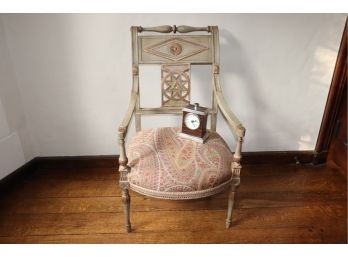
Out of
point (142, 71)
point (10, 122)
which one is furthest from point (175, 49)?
point (10, 122)

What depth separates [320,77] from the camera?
2.14 m

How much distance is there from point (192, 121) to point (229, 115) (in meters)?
0.21

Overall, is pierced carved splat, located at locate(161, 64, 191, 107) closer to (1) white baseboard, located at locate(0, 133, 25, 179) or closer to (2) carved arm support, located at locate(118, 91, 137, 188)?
(2) carved arm support, located at locate(118, 91, 137, 188)

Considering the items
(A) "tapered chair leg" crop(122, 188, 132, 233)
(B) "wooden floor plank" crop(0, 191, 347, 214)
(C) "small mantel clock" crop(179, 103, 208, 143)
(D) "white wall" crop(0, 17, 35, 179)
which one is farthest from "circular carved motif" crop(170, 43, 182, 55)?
(D) "white wall" crop(0, 17, 35, 179)

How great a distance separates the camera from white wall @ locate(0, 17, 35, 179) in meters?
1.96

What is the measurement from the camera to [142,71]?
2047 millimetres

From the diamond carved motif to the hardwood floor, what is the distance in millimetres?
1004

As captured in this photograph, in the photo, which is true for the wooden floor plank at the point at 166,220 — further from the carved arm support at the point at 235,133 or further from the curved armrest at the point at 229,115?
the curved armrest at the point at 229,115

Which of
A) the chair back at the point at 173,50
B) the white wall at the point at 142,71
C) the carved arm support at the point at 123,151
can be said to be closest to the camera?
the carved arm support at the point at 123,151

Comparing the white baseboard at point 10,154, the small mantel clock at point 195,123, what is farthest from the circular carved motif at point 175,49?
the white baseboard at point 10,154

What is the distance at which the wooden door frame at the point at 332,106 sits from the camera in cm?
205

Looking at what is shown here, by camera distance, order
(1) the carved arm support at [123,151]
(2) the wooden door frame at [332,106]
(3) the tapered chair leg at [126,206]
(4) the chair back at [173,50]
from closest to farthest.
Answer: (1) the carved arm support at [123,151] → (3) the tapered chair leg at [126,206] → (4) the chair back at [173,50] → (2) the wooden door frame at [332,106]

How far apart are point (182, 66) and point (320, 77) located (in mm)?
1091

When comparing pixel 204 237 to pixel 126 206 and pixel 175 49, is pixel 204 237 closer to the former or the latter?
pixel 126 206
